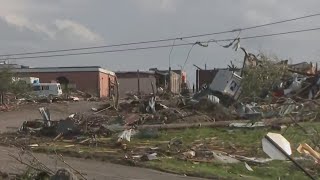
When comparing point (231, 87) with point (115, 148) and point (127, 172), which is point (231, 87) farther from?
point (127, 172)

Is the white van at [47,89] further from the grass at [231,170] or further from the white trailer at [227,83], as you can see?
the grass at [231,170]

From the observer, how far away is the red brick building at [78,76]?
291 feet

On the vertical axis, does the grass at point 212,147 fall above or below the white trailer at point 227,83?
below

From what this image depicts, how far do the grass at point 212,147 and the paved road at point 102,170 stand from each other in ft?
2.03

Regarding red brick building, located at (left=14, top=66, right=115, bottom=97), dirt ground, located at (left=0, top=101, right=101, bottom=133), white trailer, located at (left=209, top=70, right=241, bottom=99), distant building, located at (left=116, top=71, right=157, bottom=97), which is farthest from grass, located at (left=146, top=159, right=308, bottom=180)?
distant building, located at (left=116, top=71, right=157, bottom=97)

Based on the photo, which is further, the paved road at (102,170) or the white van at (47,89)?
the white van at (47,89)

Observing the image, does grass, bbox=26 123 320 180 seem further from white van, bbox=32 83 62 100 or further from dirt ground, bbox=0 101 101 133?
white van, bbox=32 83 62 100

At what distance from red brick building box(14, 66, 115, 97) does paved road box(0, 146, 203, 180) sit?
2629 inches

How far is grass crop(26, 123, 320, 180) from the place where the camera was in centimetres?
1816

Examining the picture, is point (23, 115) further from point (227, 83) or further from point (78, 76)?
point (78, 76)

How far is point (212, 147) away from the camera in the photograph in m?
23.3

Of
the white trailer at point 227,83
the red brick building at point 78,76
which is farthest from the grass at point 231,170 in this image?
the red brick building at point 78,76

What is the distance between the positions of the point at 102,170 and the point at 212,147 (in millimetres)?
6190

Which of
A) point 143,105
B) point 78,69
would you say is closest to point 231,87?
point 143,105
